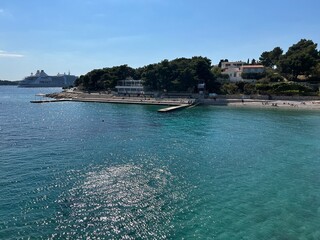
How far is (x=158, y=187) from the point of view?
20.1m

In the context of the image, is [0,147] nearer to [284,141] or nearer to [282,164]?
[282,164]

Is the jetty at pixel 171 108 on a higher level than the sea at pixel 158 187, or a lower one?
higher

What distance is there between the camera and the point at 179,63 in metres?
98.2

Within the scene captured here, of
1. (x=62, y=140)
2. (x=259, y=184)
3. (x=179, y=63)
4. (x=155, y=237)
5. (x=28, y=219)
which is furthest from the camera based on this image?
(x=179, y=63)

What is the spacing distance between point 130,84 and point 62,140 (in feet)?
Answer: 255

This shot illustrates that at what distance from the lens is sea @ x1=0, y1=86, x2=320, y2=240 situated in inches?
579

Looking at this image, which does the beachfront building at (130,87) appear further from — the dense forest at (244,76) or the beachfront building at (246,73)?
the beachfront building at (246,73)

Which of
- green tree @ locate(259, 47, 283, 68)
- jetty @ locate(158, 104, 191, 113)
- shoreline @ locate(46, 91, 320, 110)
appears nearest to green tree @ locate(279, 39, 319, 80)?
green tree @ locate(259, 47, 283, 68)

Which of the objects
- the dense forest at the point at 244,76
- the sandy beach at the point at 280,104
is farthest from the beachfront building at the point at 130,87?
the sandy beach at the point at 280,104

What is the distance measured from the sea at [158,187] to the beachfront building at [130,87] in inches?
2775

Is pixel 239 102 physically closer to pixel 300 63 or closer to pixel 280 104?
pixel 280 104

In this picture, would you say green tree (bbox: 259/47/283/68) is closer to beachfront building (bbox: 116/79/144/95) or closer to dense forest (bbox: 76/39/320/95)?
dense forest (bbox: 76/39/320/95)

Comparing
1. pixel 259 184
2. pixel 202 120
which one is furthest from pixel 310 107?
pixel 259 184

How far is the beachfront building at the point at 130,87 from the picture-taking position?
109m
